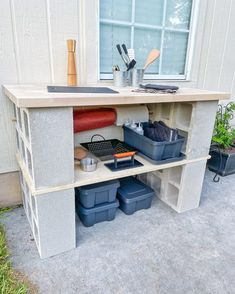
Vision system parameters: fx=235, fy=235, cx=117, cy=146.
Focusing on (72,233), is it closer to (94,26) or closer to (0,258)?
(0,258)

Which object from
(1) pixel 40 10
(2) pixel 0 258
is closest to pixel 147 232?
(2) pixel 0 258

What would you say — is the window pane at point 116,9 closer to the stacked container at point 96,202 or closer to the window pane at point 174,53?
the window pane at point 174,53

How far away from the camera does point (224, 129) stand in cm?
246

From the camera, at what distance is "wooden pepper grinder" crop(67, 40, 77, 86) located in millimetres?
1508

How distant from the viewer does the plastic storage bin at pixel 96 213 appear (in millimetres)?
1570

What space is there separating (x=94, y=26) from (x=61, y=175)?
1050mm

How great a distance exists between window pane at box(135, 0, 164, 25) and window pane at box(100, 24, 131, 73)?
14 cm

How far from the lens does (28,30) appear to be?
4.80 ft

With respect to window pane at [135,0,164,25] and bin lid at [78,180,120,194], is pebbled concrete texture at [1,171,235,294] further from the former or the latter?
window pane at [135,0,164,25]

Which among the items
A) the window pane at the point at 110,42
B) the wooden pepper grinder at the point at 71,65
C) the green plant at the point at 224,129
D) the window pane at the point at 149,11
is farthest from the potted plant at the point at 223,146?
the wooden pepper grinder at the point at 71,65

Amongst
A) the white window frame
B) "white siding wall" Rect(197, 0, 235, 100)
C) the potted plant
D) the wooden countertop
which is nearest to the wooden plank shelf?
the wooden countertop

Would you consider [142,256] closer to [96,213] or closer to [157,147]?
[96,213]

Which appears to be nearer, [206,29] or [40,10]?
[40,10]

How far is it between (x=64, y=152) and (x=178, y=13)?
5.21ft
